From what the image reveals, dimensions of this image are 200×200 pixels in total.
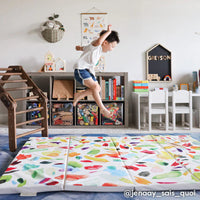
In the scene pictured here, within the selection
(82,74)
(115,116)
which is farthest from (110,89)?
(82,74)

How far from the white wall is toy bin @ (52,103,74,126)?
0.75m

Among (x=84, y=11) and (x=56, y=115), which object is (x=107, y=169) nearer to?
(x=56, y=115)

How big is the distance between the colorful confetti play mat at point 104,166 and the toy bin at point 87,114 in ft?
4.72

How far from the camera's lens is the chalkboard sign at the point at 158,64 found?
4434 millimetres

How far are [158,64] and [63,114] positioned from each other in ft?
6.52

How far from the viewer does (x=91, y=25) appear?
4.37 metres

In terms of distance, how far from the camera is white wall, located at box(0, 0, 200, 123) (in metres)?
4.37

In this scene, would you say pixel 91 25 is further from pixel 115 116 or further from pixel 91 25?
pixel 115 116

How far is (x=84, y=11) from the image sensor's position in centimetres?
436

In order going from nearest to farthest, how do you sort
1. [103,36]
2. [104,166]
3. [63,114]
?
[104,166]
[103,36]
[63,114]

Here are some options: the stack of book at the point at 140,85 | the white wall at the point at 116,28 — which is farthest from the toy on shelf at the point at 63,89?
the stack of book at the point at 140,85

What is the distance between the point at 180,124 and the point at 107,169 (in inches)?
118

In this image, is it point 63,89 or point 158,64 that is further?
point 158,64

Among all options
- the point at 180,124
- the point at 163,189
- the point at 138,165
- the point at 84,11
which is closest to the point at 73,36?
the point at 84,11
